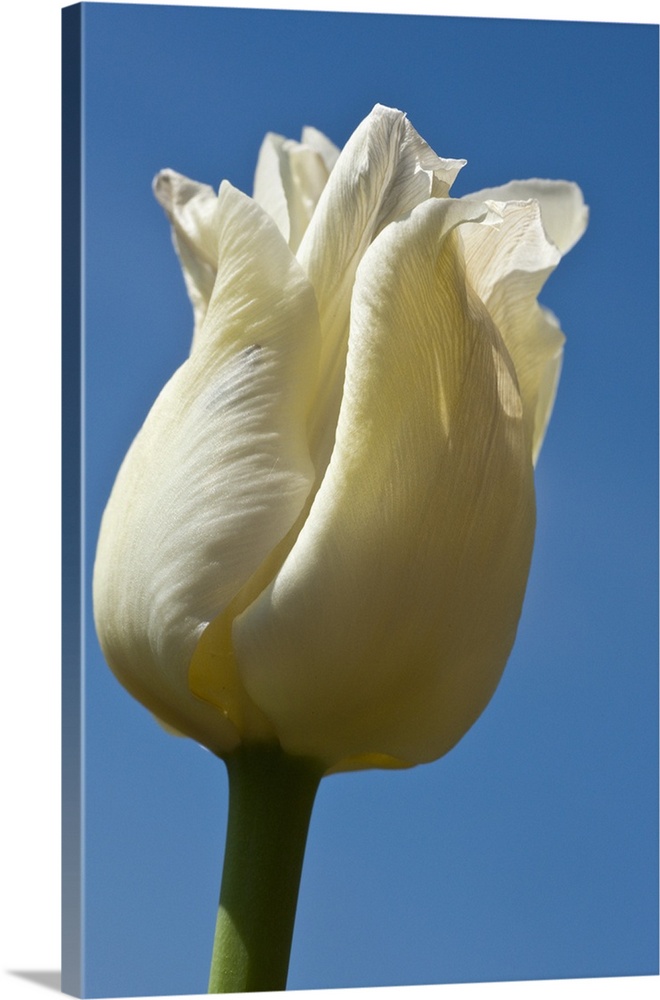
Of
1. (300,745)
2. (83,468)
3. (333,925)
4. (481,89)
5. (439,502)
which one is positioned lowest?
(333,925)

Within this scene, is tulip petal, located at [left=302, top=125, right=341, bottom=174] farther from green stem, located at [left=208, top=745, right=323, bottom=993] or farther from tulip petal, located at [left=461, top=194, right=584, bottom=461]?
green stem, located at [left=208, top=745, right=323, bottom=993]

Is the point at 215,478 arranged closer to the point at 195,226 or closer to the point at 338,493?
the point at 338,493

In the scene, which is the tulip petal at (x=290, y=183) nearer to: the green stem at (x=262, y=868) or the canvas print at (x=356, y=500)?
the canvas print at (x=356, y=500)

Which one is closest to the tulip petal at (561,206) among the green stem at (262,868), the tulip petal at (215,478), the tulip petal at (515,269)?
the tulip petal at (515,269)

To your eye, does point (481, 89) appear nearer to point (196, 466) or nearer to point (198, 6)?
point (198, 6)

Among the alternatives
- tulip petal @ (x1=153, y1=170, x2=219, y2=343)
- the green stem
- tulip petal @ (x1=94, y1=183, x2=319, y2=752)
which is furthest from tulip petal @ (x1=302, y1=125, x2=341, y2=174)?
the green stem

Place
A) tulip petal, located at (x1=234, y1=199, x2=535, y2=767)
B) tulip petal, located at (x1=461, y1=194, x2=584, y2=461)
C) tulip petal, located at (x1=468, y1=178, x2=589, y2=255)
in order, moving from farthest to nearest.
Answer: tulip petal, located at (x1=468, y1=178, x2=589, y2=255)
tulip petal, located at (x1=461, y1=194, x2=584, y2=461)
tulip petal, located at (x1=234, y1=199, x2=535, y2=767)

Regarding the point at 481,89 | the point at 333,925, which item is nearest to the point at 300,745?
the point at 333,925
